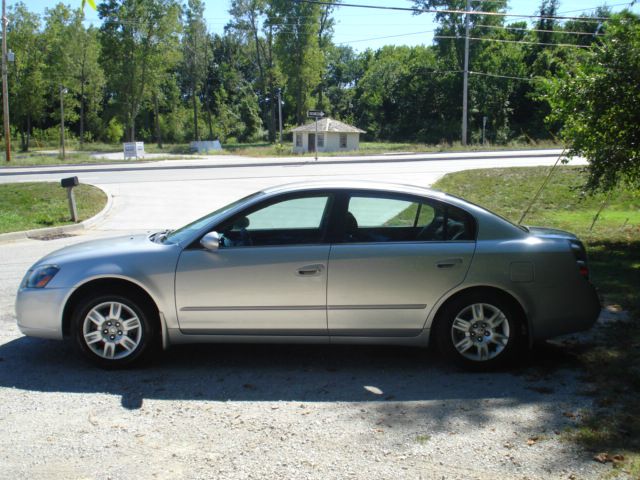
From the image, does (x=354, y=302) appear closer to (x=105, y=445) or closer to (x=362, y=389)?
(x=362, y=389)

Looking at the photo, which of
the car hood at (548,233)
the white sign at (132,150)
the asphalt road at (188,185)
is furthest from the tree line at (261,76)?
the car hood at (548,233)

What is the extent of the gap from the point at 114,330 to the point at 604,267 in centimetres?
707

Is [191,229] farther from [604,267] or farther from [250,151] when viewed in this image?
[250,151]

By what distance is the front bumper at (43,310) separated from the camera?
17.2 ft

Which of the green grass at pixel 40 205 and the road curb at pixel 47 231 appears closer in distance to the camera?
the road curb at pixel 47 231

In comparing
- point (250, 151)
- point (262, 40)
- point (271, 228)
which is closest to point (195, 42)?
point (262, 40)

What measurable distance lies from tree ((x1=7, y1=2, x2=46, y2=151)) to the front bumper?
6556 centimetres

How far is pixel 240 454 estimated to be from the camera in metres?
3.85

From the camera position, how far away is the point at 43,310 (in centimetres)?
528

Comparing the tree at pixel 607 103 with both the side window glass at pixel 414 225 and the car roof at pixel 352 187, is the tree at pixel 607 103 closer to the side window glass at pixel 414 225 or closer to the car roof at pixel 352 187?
the car roof at pixel 352 187

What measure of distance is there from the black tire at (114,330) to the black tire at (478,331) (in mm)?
2343

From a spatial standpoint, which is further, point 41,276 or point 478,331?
point 41,276

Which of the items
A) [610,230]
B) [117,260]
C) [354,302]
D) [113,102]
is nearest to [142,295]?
[117,260]

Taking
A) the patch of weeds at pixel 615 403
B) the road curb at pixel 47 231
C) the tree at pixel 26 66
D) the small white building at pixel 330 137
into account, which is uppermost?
the tree at pixel 26 66
